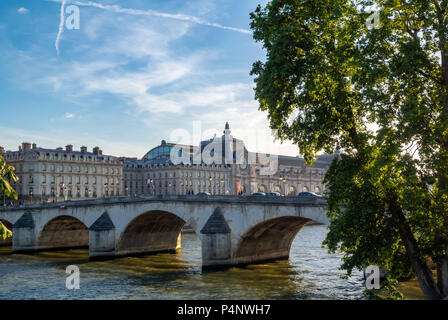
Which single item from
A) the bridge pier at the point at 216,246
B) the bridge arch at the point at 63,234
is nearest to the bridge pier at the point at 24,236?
the bridge arch at the point at 63,234

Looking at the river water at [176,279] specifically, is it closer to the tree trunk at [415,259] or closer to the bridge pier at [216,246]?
the bridge pier at [216,246]

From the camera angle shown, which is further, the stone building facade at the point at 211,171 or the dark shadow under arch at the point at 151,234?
the stone building facade at the point at 211,171

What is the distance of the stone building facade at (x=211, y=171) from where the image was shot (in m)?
137

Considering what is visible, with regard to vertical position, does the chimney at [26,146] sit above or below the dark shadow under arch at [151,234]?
above

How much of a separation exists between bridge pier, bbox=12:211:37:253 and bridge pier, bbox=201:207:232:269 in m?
29.0

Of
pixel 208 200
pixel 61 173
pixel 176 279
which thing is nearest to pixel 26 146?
pixel 61 173

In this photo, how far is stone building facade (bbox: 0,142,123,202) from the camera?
353 ft

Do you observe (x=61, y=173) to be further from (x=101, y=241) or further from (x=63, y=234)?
(x=101, y=241)

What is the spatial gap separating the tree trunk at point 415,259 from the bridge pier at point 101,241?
3986 cm

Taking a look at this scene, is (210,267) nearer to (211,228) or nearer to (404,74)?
(211,228)

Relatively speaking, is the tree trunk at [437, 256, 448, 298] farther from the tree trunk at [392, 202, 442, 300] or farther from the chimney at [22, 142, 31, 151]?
the chimney at [22, 142, 31, 151]

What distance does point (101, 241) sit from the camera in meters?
52.2

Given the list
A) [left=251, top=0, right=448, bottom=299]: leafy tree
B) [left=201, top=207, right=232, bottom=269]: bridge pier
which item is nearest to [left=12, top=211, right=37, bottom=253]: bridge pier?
[left=201, top=207, right=232, bottom=269]: bridge pier
